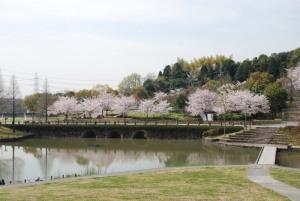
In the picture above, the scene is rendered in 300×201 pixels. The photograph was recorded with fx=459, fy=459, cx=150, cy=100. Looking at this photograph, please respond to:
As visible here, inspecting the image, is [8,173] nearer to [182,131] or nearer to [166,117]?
[182,131]

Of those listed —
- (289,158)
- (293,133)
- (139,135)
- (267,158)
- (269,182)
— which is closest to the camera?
(269,182)

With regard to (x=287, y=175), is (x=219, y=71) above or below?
above

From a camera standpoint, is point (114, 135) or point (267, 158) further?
point (114, 135)

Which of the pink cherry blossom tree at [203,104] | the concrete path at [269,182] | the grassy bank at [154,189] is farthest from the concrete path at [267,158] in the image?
the pink cherry blossom tree at [203,104]

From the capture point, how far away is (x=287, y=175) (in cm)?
2495

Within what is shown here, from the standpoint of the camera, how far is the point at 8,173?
34.2m

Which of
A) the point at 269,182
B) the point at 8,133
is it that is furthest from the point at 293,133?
the point at 8,133

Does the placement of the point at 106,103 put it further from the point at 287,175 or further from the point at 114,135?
the point at 287,175

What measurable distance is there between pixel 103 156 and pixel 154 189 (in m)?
27.0

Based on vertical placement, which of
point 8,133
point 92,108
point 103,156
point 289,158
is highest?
point 92,108

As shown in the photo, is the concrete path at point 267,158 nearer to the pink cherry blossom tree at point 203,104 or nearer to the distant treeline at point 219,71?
the pink cherry blossom tree at point 203,104

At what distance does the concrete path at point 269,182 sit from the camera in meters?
19.0

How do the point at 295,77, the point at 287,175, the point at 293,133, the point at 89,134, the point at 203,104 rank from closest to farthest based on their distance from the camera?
the point at 287,175
the point at 293,133
the point at 89,134
the point at 203,104
the point at 295,77

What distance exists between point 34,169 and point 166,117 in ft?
160
